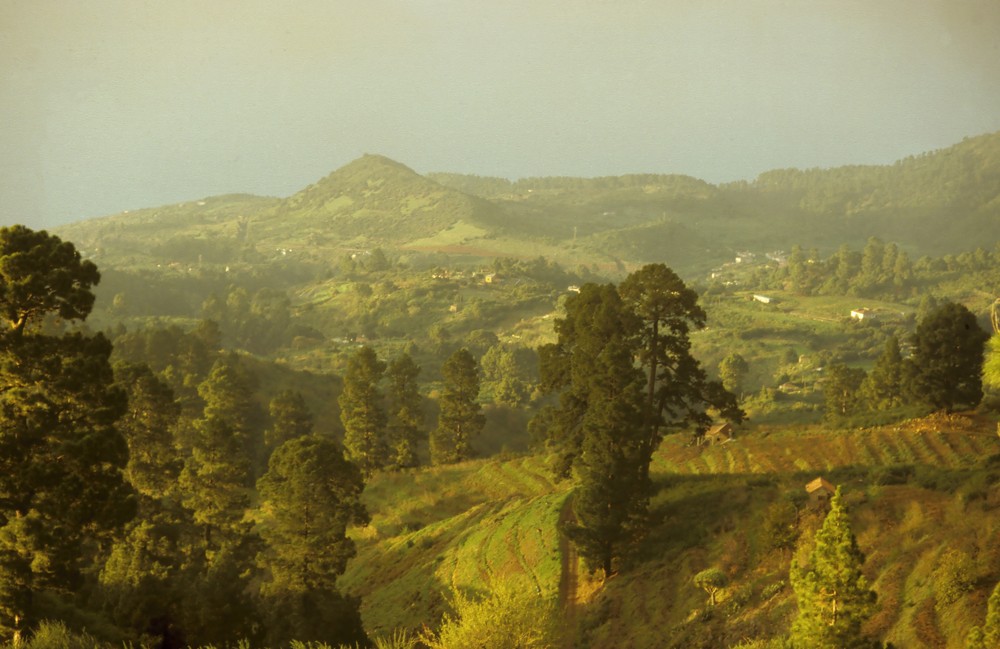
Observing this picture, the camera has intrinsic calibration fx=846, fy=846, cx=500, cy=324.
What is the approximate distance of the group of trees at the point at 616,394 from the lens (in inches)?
1555

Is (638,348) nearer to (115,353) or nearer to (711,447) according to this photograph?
(711,447)

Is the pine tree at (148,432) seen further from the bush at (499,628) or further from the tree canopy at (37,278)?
the bush at (499,628)

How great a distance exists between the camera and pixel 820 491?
120 ft

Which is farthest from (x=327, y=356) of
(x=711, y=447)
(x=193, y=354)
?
(x=711, y=447)

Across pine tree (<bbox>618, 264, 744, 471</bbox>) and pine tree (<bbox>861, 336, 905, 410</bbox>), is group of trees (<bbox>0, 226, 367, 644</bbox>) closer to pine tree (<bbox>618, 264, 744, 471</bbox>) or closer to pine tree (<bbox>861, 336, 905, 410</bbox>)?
pine tree (<bbox>618, 264, 744, 471</bbox>)

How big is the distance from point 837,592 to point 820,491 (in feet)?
53.3

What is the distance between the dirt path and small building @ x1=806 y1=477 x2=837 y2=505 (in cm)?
1146

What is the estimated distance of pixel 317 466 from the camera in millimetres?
40688

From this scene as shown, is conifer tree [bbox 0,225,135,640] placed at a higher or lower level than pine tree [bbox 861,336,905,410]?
higher

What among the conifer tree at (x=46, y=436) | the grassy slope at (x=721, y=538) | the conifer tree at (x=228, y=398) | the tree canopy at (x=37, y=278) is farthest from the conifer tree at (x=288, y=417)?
the tree canopy at (x=37, y=278)

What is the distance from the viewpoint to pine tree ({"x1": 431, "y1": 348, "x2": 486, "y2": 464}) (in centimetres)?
7762

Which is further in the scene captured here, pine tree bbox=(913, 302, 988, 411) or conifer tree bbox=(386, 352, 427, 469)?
conifer tree bbox=(386, 352, 427, 469)

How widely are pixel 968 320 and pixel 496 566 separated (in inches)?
1256

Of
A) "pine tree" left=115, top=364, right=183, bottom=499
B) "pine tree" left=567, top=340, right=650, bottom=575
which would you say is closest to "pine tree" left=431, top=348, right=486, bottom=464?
"pine tree" left=115, top=364, right=183, bottom=499
